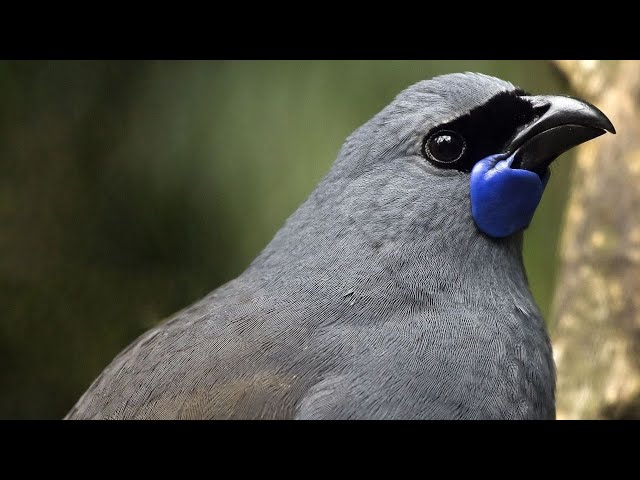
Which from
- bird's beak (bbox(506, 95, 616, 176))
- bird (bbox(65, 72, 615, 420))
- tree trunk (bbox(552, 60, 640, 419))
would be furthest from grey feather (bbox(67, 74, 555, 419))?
tree trunk (bbox(552, 60, 640, 419))

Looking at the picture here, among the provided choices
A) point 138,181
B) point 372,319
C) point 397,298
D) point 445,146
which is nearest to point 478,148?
point 445,146

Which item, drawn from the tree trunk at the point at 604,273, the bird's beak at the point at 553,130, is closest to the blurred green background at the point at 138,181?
the tree trunk at the point at 604,273

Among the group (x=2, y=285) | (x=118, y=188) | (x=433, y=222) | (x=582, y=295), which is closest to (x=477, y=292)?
(x=433, y=222)

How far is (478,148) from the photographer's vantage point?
3.62m

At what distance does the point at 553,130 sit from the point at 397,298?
3.04ft

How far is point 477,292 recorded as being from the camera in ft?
11.5

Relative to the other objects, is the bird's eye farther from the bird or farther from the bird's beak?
the bird's beak

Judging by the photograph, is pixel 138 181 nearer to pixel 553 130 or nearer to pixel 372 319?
pixel 372 319

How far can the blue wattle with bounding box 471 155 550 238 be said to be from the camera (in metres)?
3.55

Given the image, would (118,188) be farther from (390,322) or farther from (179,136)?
(390,322)

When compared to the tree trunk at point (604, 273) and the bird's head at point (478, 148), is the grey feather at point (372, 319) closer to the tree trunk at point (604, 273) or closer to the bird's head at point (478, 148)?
the bird's head at point (478, 148)

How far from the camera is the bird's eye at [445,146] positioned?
361 cm

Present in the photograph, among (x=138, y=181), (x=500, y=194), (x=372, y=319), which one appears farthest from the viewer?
(x=138, y=181)

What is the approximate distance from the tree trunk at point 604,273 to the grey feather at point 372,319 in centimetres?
209
